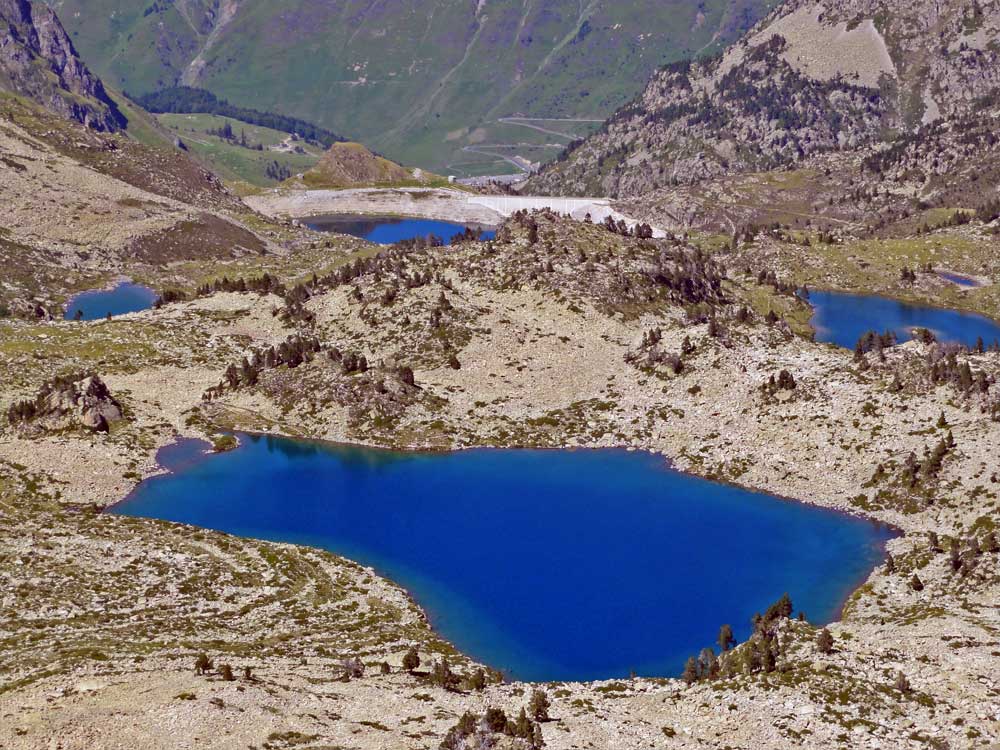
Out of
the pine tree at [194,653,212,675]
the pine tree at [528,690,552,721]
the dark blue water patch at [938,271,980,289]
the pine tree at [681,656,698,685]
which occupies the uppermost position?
the dark blue water patch at [938,271,980,289]

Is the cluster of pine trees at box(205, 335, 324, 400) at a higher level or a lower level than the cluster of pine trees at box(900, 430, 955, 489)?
lower

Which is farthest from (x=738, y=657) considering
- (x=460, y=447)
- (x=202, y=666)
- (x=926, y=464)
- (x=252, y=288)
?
(x=252, y=288)

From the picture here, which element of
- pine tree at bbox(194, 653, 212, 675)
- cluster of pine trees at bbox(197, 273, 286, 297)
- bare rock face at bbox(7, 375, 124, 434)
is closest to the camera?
pine tree at bbox(194, 653, 212, 675)

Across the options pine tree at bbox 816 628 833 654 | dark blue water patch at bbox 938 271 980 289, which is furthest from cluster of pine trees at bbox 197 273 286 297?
dark blue water patch at bbox 938 271 980 289

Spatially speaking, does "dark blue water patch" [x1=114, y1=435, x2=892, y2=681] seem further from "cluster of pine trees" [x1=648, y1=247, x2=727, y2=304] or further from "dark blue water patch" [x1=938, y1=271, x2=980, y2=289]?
"dark blue water patch" [x1=938, y1=271, x2=980, y2=289]

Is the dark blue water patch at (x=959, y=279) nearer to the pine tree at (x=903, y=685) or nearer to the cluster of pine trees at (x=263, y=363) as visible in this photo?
the cluster of pine trees at (x=263, y=363)

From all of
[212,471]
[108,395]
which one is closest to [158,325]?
[108,395]

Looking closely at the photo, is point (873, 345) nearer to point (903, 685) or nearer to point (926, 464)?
point (926, 464)

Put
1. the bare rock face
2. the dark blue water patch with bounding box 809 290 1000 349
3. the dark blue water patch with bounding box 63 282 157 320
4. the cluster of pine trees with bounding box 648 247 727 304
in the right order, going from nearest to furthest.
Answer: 1. the bare rock face
2. the cluster of pine trees with bounding box 648 247 727 304
3. the dark blue water patch with bounding box 809 290 1000 349
4. the dark blue water patch with bounding box 63 282 157 320
